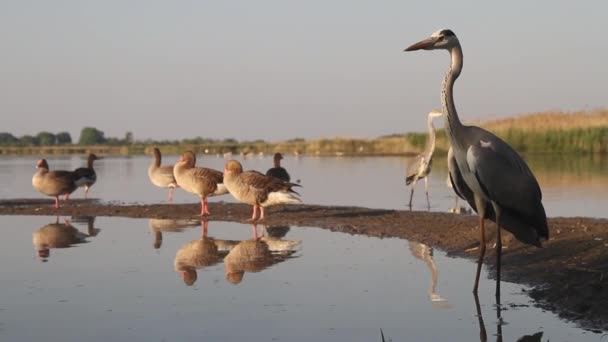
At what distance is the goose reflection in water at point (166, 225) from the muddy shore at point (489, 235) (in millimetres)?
554

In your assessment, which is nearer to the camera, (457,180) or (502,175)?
(502,175)

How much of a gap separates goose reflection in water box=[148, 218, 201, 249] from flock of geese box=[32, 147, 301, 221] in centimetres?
75

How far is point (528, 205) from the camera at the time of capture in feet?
25.0

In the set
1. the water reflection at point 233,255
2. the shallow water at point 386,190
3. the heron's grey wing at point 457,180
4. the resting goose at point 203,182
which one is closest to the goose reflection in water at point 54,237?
the water reflection at point 233,255

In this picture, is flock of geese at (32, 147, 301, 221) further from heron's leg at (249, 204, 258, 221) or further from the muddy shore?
the muddy shore

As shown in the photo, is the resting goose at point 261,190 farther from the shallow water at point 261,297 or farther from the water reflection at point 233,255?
the shallow water at point 261,297

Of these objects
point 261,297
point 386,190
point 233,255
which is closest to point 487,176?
point 261,297

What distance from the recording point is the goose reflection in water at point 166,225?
13.2 metres

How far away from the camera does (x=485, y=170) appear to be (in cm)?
734

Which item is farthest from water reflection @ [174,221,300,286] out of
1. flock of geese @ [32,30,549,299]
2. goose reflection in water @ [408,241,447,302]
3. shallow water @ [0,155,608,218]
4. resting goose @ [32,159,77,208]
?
resting goose @ [32,159,77,208]

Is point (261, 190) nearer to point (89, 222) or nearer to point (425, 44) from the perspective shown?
point (89, 222)

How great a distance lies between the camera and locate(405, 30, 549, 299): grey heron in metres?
7.38

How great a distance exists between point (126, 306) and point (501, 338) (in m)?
3.55

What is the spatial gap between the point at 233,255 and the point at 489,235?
3692 mm
